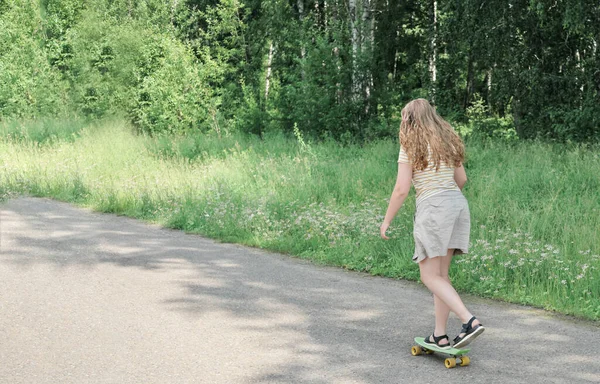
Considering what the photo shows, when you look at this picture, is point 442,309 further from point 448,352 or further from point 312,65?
point 312,65

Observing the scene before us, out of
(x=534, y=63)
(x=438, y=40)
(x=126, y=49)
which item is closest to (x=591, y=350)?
(x=534, y=63)

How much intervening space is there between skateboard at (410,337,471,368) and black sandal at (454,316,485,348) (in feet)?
0.17

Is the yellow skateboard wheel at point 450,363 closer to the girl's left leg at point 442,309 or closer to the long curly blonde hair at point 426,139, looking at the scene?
the girl's left leg at point 442,309

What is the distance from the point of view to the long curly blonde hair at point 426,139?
5.18 meters

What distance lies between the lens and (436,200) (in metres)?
5.17

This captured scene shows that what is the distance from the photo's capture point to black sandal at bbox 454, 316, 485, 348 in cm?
502

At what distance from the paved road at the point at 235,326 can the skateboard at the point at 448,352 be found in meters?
0.08

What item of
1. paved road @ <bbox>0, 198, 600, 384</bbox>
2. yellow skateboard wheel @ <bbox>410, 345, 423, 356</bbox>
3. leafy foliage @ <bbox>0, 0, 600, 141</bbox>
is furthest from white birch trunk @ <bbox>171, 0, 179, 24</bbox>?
yellow skateboard wheel @ <bbox>410, 345, 423, 356</bbox>

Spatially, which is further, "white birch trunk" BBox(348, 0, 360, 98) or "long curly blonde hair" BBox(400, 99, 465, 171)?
"white birch trunk" BBox(348, 0, 360, 98)

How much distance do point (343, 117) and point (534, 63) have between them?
5005 millimetres

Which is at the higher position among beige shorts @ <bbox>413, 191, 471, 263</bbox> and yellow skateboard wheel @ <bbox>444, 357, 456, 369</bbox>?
beige shorts @ <bbox>413, 191, 471, 263</bbox>

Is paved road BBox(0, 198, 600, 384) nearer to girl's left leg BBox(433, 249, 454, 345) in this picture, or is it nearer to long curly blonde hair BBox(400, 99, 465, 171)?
girl's left leg BBox(433, 249, 454, 345)

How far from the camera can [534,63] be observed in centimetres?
A: 1691

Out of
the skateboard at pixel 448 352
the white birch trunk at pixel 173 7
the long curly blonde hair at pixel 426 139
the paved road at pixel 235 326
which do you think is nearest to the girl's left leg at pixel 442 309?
the skateboard at pixel 448 352
